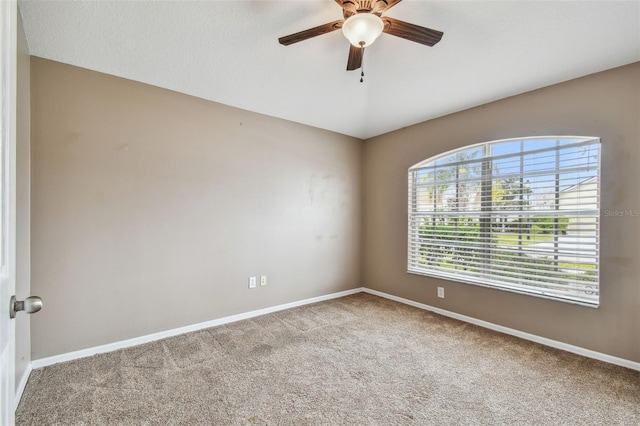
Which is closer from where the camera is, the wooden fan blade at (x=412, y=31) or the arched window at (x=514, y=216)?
the wooden fan blade at (x=412, y=31)

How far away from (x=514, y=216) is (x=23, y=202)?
4.13 metres

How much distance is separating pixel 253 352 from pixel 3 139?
2243 millimetres

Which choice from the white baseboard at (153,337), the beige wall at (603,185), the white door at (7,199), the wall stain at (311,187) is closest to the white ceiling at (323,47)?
the beige wall at (603,185)

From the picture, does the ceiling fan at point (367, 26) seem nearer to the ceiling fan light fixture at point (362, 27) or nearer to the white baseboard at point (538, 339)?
the ceiling fan light fixture at point (362, 27)

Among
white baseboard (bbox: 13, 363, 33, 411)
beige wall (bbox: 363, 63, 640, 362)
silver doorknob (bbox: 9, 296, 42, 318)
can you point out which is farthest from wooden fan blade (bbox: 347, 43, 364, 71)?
white baseboard (bbox: 13, 363, 33, 411)

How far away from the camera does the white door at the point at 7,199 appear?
71 centimetres

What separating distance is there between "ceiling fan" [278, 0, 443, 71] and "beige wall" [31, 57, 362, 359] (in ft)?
5.47

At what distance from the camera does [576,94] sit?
2539 millimetres

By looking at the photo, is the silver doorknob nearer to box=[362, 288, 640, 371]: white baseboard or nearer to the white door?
the white door

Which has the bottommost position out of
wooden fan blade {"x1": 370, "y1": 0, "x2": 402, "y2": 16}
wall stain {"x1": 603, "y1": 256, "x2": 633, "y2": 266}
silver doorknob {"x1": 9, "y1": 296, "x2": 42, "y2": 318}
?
wall stain {"x1": 603, "y1": 256, "x2": 633, "y2": 266}

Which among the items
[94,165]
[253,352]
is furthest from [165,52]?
[253,352]

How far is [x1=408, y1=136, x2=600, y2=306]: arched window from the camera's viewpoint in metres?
2.52

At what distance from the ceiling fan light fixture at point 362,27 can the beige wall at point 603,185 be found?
6.59 feet

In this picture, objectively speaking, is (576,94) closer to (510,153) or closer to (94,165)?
(510,153)
